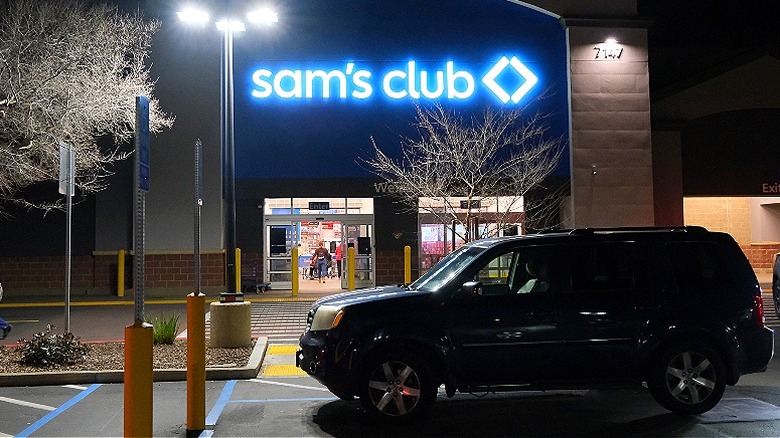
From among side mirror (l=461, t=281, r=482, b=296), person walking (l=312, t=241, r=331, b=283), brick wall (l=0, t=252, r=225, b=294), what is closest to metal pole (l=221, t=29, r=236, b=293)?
side mirror (l=461, t=281, r=482, b=296)

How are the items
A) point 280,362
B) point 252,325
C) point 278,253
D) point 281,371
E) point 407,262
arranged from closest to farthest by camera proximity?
point 281,371 → point 280,362 → point 252,325 → point 407,262 → point 278,253

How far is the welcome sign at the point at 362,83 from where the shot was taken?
21047mm

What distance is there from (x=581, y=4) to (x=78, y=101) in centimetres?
1532

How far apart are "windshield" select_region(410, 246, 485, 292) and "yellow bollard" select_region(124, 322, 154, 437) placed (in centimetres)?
296

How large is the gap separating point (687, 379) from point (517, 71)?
51.7 ft

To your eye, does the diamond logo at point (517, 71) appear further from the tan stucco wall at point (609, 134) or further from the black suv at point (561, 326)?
the black suv at point (561, 326)

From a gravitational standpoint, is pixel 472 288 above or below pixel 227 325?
above

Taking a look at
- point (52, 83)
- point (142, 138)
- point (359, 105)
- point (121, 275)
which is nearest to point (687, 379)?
point (142, 138)

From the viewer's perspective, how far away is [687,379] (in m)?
6.98

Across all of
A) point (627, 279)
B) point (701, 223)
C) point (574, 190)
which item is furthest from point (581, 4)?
point (627, 279)

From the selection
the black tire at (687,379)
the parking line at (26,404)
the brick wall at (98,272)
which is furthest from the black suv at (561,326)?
the brick wall at (98,272)

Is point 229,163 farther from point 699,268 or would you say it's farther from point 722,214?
point 722,214

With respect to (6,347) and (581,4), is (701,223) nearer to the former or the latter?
(581,4)

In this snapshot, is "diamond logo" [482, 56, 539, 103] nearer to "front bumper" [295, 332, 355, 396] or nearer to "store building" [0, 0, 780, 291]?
"store building" [0, 0, 780, 291]
